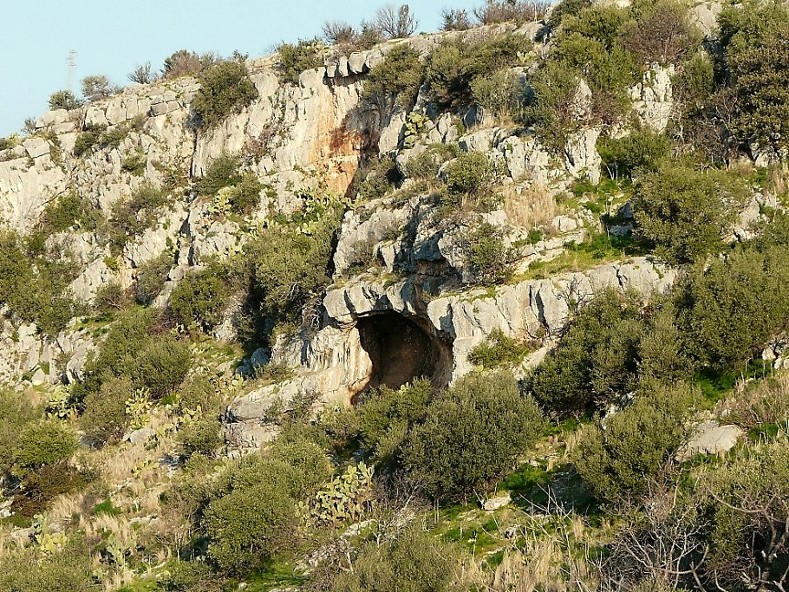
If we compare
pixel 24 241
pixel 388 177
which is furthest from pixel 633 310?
pixel 24 241

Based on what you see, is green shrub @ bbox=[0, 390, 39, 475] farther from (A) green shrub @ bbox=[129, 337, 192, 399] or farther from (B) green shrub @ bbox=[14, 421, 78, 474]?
(A) green shrub @ bbox=[129, 337, 192, 399]

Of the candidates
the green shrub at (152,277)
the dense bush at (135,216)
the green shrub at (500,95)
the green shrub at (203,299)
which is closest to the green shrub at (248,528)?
the green shrub at (203,299)

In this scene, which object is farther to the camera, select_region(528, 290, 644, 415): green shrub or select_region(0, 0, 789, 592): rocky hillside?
select_region(528, 290, 644, 415): green shrub

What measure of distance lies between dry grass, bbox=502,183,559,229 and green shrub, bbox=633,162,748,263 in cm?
263

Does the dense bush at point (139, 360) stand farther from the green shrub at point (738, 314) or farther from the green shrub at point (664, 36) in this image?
the green shrub at point (664, 36)

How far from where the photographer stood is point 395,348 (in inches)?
1080

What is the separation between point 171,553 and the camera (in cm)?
1977

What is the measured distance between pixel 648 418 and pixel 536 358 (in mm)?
5767

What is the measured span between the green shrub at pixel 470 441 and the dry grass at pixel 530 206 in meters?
6.83

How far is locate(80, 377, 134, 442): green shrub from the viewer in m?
28.5

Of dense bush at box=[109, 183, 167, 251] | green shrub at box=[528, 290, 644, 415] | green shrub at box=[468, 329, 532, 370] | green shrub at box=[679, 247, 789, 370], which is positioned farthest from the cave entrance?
dense bush at box=[109, 183, 167, 251]

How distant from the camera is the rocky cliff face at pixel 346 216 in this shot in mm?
22516

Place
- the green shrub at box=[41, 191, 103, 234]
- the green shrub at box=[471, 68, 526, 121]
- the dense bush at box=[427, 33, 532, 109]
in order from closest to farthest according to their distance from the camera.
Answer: the green shrub at box=[471, 68, 526, 121] → the dense bush at box=[427, 33, 532, 109] → the green shrub at box=[41, 191, 103, 234]

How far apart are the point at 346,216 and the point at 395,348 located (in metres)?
4.96
